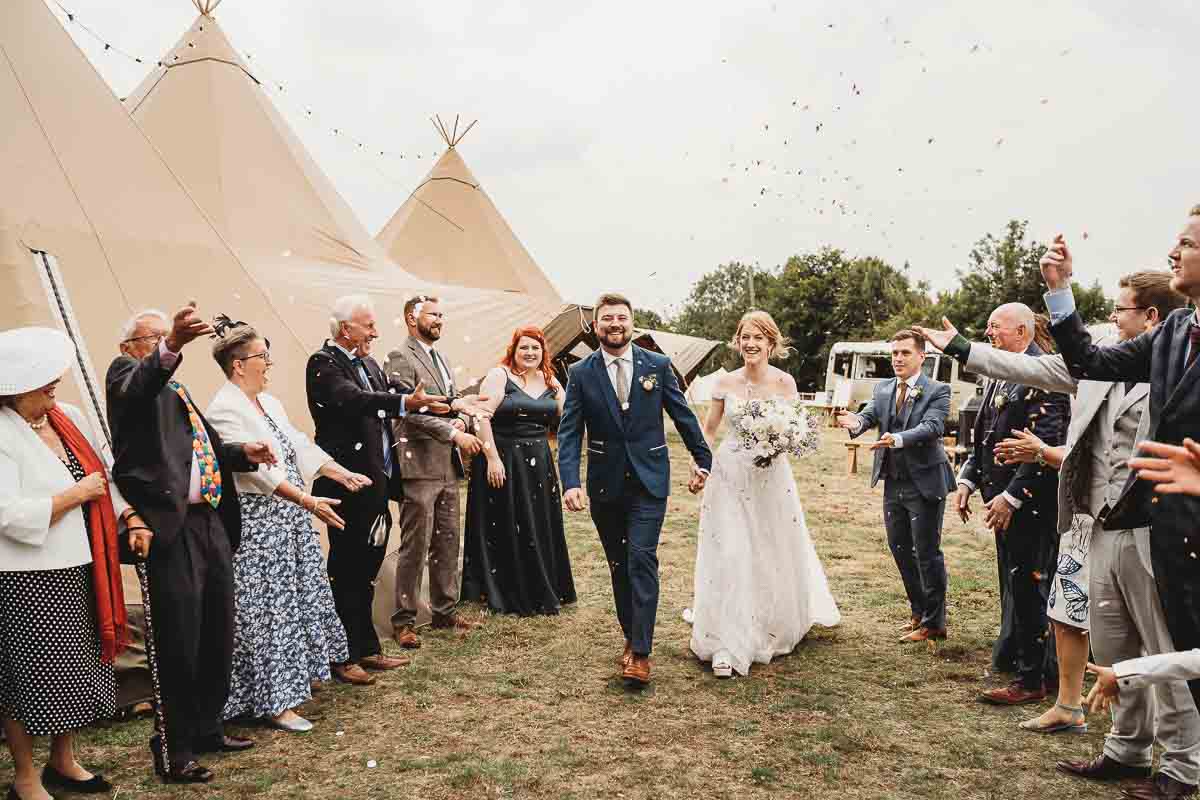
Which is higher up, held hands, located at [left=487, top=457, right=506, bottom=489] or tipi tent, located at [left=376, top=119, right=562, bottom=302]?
tipi tent, located at [left=376, top=119, right=562, bottom=302]

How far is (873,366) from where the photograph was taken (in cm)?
3181

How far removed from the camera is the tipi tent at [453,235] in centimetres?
1888

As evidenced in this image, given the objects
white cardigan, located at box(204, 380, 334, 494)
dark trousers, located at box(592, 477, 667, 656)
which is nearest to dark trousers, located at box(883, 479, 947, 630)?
dark trousers, located at box(592, 477, 667, 656)

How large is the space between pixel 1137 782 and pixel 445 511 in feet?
12.8

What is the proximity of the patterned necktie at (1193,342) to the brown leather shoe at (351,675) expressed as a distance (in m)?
3.94

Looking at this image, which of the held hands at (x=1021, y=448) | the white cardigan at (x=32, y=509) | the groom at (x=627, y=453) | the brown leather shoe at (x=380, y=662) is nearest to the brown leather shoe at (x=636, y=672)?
the groom at (x=627, y=453)

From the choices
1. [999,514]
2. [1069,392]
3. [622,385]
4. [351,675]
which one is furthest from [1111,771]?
[351,675]

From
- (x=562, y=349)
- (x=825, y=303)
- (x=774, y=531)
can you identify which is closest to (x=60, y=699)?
(x=774, y=531)

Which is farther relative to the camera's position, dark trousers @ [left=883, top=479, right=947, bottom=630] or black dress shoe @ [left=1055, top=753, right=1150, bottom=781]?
dark trousers @ [left=883, top=479, right=947, bottom=630]

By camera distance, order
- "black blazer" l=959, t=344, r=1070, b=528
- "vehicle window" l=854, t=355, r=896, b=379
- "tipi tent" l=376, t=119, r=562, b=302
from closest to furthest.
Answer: "black blazer" l=959, t=344, r=1070, b=528 → "tipi tent" l=376, t=119, r=562, b=302 → "vehicle window" l=854, t=355, r=896, b=379

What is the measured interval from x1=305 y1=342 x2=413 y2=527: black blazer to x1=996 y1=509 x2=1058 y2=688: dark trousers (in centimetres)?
325

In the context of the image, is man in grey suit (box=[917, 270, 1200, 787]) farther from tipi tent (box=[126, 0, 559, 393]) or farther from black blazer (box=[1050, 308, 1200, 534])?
tipi tent (box=[126, 0, 559, 393])

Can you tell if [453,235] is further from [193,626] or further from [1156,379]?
[1156,379]

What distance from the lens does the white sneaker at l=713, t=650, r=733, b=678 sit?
4.59m
